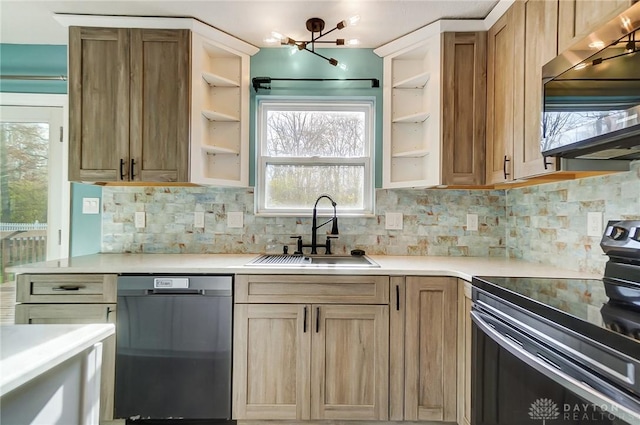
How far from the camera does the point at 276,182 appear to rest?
237 cm

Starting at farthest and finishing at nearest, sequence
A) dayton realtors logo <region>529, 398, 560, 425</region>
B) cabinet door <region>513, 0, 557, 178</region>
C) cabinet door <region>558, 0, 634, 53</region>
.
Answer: cabinet door <region>513, 0, 557, 178</region> < cabinet door <region>558, 0, 634, 53</region> < dayton realtors logo <region>529, 398, 560, 425</region>

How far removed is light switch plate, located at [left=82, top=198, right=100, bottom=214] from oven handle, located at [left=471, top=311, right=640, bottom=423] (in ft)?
8.50

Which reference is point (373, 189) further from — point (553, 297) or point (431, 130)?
point (553, 297)

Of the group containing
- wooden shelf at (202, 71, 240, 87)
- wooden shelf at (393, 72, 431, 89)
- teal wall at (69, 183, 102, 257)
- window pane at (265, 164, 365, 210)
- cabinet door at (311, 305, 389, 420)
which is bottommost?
cabinet door at (311, 305, 389, 420)

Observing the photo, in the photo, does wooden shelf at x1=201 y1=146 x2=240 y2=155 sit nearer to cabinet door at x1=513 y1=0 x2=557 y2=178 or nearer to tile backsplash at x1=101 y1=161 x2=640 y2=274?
tile backsplash at x1=101 y1=161 x2=640 y2=274

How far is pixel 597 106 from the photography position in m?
1.05

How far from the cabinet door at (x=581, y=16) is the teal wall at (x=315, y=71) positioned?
115 centimetres

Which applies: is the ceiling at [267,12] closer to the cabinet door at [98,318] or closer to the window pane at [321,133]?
the window pane at [321,133]

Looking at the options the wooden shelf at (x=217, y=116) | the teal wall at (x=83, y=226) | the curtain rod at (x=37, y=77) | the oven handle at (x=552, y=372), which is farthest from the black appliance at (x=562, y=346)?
the curtain rod at (x=37, y=77)

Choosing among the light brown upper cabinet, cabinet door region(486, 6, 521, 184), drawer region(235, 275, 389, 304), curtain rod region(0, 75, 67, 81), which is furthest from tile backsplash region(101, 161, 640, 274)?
curtain rod region(0, 75, 67, 81)

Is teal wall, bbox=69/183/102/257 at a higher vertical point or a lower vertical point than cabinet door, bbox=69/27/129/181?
lower

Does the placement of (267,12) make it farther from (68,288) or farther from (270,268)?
(68,288)

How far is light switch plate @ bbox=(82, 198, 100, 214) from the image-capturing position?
228cm

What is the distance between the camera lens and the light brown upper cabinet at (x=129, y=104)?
6.34ft
